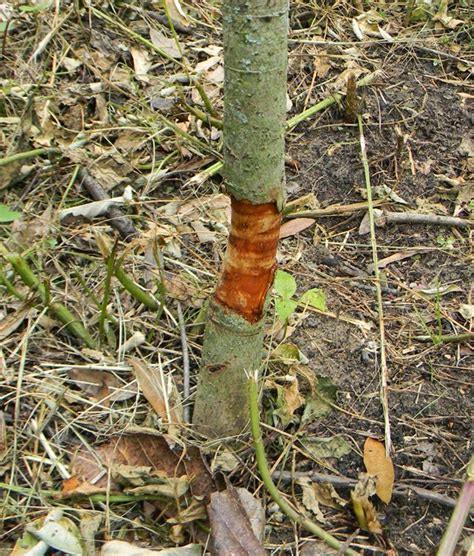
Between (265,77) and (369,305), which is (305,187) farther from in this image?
(265,77)

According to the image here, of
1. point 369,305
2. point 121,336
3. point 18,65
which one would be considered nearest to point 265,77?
point 121,336

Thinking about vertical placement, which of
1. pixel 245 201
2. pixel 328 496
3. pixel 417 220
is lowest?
pixel 328 496

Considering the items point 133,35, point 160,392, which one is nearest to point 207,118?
point 133,35

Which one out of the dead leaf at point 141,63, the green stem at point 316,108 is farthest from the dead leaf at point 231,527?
the dead leaf at point 141,63

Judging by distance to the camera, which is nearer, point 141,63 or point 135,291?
point 135,291

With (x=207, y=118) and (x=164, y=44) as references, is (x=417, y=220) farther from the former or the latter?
(x=164, y=44)

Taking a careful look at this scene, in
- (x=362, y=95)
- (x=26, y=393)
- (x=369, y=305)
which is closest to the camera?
(x=26, y=393)

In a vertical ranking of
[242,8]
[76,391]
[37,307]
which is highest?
[242,8]
